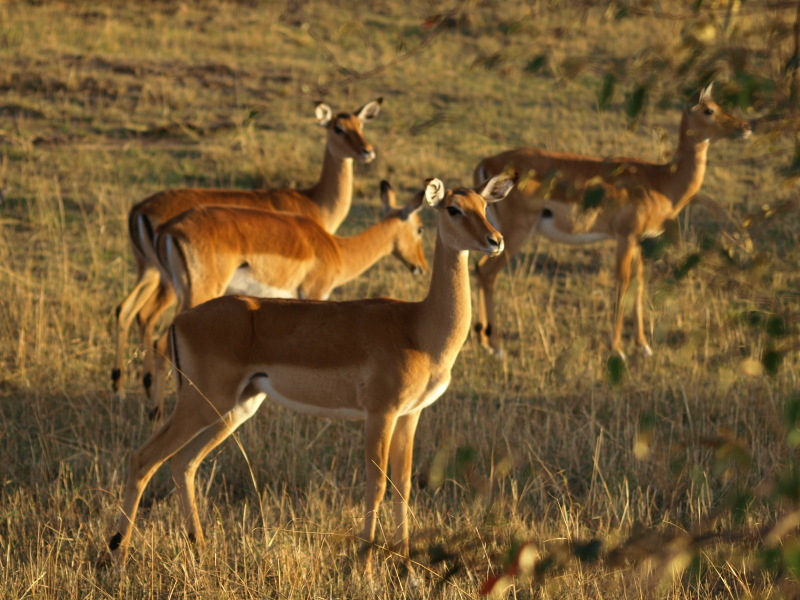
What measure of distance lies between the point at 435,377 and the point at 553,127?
8.64 meters

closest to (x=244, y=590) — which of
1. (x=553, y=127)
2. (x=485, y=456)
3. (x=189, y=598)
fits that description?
(x=189, y=598)

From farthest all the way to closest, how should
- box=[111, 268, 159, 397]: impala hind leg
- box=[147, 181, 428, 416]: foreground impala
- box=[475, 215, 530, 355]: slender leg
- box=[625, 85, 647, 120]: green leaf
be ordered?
box=[475, 215, 530, 355]: slender leg, box=[111, 268, 159, 397]: impala hind leg, box=[147, 181, 428, 416]: foreground impala, box=[625, 85, 647, 120]: green leaf

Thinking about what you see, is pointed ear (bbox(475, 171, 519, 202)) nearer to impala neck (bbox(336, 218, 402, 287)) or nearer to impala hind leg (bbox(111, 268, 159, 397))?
impala neck (bbox(336, 218, 402, 287))

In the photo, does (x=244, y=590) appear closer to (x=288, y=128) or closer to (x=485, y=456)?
(x=485, y=456)

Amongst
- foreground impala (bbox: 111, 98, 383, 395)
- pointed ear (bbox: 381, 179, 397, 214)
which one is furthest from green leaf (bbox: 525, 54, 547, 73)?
pointed ear (bbox: 381, 179, 397, 214)

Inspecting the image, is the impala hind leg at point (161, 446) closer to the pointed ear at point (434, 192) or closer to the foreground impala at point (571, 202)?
the pointed ear at point (434, 192)

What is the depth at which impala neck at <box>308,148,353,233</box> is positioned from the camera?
827 centimetres

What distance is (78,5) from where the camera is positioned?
16.2 m

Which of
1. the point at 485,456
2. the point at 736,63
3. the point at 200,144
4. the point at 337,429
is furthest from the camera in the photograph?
the point at 200,144

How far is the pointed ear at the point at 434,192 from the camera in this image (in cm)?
427

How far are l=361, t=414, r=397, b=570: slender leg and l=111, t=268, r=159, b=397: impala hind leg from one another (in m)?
2.67

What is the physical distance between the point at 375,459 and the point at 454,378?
2.52 metres

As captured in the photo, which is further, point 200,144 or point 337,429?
point 200,144

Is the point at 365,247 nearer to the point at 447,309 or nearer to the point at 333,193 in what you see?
the point at 333,193
